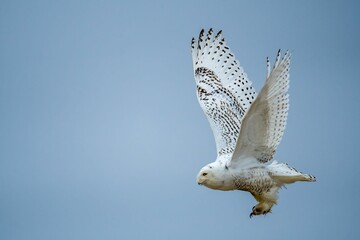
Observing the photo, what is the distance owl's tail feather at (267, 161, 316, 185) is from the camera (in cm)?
510

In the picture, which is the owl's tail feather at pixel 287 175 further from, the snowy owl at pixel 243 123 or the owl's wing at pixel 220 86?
the owl's wing at pixel 220 86

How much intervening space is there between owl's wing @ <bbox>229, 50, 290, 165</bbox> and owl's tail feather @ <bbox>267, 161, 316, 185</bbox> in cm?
10

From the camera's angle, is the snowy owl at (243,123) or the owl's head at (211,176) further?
the owl's head at (211,176)

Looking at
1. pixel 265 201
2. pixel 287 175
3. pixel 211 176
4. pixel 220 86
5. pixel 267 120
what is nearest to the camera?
pixel 267 120

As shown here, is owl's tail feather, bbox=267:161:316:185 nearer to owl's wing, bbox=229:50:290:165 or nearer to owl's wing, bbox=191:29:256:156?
owl's wing, bbox=229:50:290:165

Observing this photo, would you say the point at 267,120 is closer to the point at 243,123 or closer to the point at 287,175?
the point at 243,123

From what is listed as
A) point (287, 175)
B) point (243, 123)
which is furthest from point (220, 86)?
point (243, 123)

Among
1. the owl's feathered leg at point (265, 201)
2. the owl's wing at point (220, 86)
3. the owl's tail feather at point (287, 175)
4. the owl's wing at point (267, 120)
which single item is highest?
the owl's wing at point (220, 86)

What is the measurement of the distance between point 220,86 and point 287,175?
1263 millimetres

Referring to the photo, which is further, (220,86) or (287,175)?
(220,86)

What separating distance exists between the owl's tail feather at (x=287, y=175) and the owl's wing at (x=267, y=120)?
10 centimetres

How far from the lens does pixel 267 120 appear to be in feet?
15.9

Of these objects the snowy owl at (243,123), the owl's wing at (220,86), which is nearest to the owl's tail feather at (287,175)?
the snowy owl at (243,123)

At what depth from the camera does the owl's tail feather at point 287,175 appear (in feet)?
16.7
